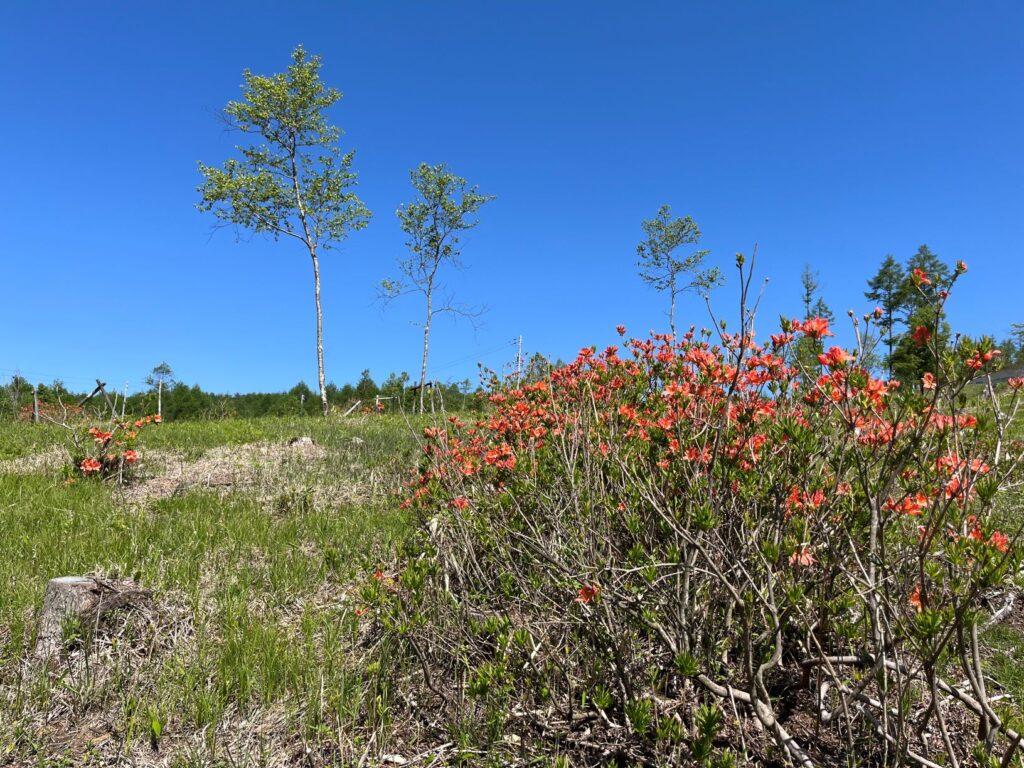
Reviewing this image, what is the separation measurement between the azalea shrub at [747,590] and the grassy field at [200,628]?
19.7 inches

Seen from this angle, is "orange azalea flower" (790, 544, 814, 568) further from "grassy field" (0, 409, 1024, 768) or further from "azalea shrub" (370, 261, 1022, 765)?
"grassy field" (0, 409, 1024, 768)

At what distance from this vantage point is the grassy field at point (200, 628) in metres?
2.53

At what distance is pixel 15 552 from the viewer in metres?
4.05

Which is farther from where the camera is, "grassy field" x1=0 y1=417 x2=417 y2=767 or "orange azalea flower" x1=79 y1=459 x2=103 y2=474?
"orange azalea flower" x1=79 y1=459 x2=103 y2=474

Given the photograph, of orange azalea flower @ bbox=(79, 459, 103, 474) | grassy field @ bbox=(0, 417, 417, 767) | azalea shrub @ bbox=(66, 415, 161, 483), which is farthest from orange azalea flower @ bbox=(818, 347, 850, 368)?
orange azalea flower @ bbox=(79, 459, 103, 474)

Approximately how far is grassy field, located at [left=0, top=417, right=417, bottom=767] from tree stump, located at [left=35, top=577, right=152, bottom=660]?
70 mm

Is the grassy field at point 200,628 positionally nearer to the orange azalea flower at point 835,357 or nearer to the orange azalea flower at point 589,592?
the orange azalea flower at point 589,592

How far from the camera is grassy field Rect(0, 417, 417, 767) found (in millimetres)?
2525

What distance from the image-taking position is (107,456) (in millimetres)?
6555

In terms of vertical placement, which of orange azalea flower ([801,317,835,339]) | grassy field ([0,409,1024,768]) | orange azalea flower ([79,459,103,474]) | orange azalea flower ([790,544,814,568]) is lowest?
grassy field ([0,409,1024,768])

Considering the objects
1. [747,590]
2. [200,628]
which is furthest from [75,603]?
[747,590]

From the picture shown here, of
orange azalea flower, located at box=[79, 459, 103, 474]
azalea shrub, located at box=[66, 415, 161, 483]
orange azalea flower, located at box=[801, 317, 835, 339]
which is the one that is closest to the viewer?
orange azalea flower, located at box=[801, 317, 835, 339]

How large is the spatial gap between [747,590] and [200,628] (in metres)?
2.88

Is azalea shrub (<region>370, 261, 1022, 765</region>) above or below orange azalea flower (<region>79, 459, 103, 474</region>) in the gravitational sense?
below
